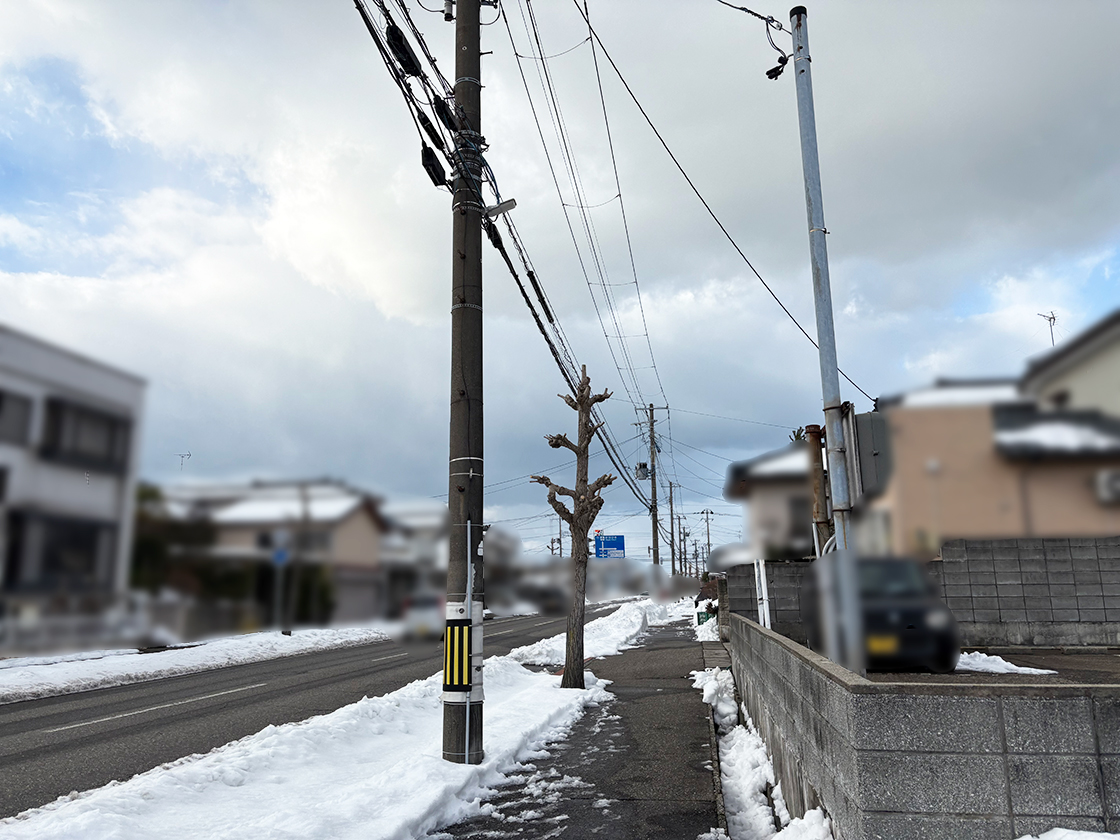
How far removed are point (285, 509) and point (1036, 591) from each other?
17029 millimetres

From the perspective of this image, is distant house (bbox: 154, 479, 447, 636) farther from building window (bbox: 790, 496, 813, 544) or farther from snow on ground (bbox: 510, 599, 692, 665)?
snow on ground (bbox: 510, 599, 692, 665)

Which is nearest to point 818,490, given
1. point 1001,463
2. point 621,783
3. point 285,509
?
point 1001,463

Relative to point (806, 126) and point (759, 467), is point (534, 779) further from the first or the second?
point (806, 126)

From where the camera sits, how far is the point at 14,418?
3.35 feet

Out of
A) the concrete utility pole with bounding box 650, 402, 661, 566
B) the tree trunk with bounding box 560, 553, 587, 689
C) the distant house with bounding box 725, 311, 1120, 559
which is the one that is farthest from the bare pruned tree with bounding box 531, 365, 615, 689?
the concrete utility pole with bounding box 650, 402, 661, 566

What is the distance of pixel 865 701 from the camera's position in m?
4.20

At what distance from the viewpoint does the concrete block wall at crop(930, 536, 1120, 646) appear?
→ 1445cm

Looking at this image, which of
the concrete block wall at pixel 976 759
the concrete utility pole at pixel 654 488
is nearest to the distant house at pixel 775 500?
the concrete block wall at pixel 976 759

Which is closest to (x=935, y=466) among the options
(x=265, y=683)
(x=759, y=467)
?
(x=759, y=467)

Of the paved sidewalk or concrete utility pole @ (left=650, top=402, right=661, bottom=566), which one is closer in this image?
the paved sidewalk

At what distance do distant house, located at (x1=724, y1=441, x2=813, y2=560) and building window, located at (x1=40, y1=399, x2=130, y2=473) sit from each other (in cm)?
411

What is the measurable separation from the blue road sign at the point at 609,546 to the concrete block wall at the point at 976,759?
52165 millimetres

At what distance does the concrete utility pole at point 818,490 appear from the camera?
562cm

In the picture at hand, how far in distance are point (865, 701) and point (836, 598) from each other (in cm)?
70
